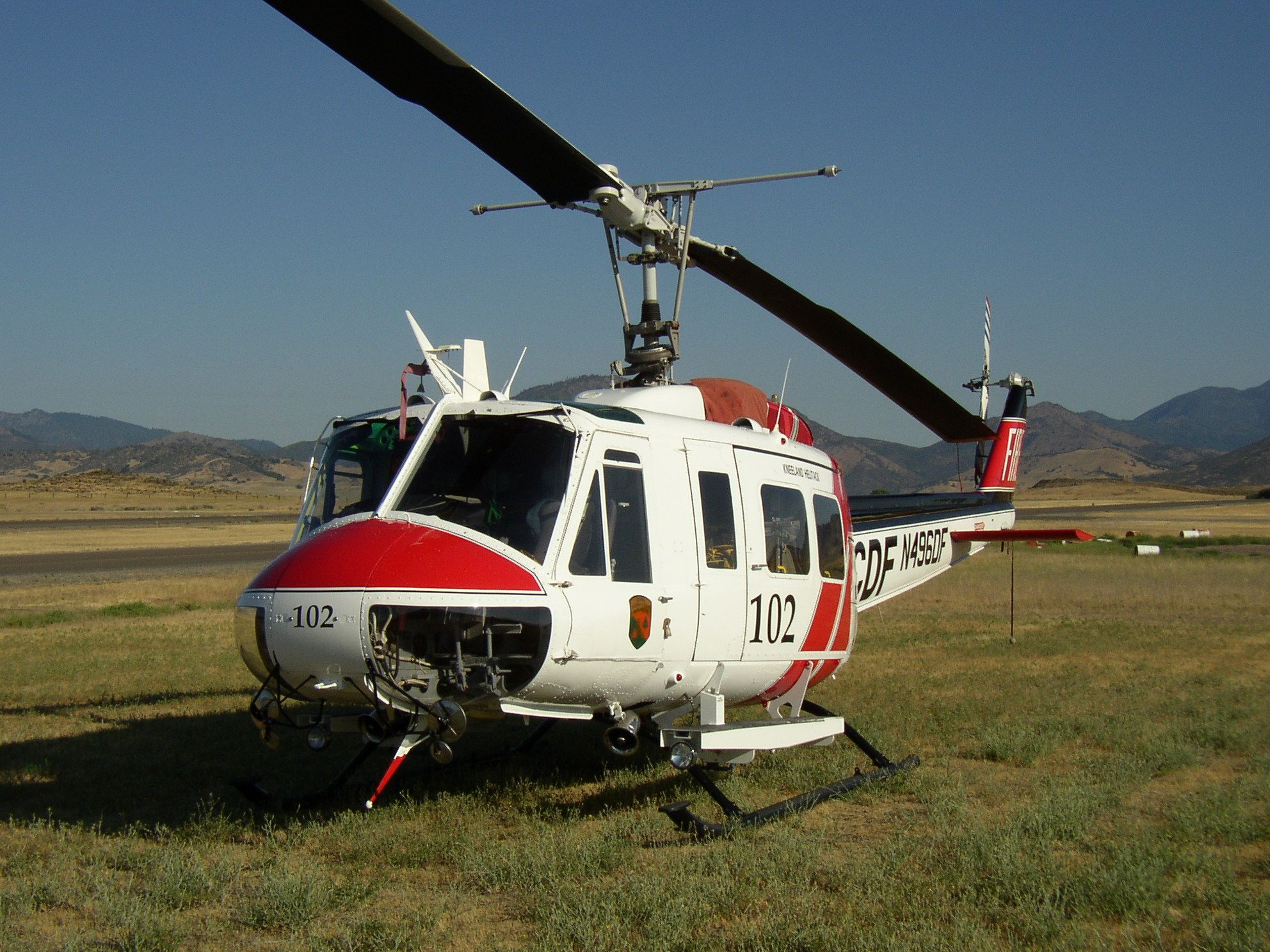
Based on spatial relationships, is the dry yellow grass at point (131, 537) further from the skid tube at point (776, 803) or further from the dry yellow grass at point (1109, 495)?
the dry yellow grass at point (1109, 495)

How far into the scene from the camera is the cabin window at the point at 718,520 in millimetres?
7082

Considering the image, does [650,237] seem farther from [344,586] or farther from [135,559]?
[135,559]

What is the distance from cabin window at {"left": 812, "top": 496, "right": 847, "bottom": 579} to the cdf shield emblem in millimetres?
2212

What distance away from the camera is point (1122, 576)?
83.5ft

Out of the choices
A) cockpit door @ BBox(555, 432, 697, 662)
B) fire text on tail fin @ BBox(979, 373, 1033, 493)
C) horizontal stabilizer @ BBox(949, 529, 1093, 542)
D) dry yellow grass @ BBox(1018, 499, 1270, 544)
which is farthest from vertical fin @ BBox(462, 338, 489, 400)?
dry yellow grass @ BBox(1018, 499, 1270, 544)

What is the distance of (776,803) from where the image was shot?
7.48m

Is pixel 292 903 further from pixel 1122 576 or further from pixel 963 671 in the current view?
pixel 1122 576

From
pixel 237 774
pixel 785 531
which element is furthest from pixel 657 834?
pixel 237 774

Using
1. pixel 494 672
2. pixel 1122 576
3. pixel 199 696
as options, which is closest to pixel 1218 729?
pixel 494 672

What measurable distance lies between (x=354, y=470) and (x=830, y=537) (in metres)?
3.71

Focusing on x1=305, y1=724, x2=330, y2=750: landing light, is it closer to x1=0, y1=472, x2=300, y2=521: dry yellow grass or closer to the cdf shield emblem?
the cdf shield emblem

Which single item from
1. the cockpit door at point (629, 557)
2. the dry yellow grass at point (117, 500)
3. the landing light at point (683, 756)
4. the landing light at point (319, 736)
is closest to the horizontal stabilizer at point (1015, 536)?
the cockpit door at point (629, 557)

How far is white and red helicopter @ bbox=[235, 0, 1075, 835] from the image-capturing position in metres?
5.63

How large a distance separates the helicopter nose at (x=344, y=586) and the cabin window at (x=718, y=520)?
1599 mm
